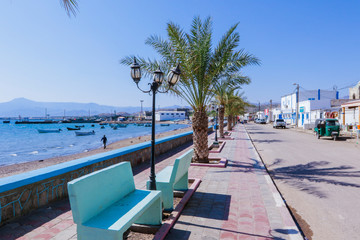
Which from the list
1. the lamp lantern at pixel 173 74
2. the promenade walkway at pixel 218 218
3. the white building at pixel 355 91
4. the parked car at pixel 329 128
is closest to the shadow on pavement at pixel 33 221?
the promenade walkway at pixel 218 218

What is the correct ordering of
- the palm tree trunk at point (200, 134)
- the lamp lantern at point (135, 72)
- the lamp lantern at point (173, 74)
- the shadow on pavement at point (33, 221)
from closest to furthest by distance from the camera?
the shadow on pavement at point (33, 221) → the lamp lantern at point (135, 72) → the lamp lantern at point (173, 74) → the palm tree trunk at point (200, 134)

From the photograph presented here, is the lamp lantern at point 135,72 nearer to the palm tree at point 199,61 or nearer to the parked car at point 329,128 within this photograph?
the palm tree at point 199,61

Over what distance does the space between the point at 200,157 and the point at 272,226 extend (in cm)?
509

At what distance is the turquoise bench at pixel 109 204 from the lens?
240 cm

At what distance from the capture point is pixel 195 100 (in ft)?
28.9

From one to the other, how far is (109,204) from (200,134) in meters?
6.03

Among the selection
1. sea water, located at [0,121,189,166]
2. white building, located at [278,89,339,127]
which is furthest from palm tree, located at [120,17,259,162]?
white building, located at [278,89,339,127]

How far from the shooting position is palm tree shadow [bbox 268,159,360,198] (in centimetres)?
635

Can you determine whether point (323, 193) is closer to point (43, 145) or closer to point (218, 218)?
point (218, 218)

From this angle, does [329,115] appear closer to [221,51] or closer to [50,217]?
[221,51]

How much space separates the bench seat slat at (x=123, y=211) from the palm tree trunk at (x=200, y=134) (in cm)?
534

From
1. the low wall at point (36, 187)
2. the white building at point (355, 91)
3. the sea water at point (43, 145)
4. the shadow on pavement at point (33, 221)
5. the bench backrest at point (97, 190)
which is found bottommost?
the sea water at point (43, 145)

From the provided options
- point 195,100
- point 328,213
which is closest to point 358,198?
point 328,213

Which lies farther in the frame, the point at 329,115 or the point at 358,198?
the point at 329,115
